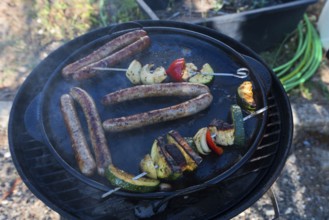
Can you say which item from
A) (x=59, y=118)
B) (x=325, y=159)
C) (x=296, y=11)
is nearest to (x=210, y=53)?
(x=59, y=118)

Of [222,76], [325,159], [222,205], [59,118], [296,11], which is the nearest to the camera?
[222,205]

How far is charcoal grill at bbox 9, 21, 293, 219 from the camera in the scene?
7.13 ft

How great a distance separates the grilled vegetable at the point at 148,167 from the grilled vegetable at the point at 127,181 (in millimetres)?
43

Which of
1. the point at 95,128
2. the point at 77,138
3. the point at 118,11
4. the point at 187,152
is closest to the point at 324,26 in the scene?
the point at 118,11

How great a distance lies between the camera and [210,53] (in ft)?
9.24

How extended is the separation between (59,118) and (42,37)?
3.18 meters

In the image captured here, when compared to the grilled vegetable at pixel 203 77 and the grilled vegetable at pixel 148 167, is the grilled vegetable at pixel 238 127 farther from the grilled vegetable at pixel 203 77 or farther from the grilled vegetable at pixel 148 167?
the grilled vegetable at pixel 148 167

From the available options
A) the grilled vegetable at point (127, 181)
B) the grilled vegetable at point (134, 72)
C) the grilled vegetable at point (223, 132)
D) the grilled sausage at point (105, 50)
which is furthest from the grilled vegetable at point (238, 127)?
the grilled sausage at point (105, 50)

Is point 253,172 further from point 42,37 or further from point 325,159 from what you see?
point 42,37

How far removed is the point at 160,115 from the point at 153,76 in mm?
450

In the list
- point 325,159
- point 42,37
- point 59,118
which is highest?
point 42,37

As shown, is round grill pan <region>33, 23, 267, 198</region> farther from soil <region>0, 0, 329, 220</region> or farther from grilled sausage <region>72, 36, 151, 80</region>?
soil <region>0, 0, 329, 220</region>

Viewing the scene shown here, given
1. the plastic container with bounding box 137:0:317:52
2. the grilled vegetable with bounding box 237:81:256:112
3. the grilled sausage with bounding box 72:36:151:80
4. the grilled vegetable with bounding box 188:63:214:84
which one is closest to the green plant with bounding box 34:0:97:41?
the plastic container with bounding box 137:0:317:52

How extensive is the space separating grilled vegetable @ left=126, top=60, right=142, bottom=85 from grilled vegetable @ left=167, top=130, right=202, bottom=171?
0.70 metres
